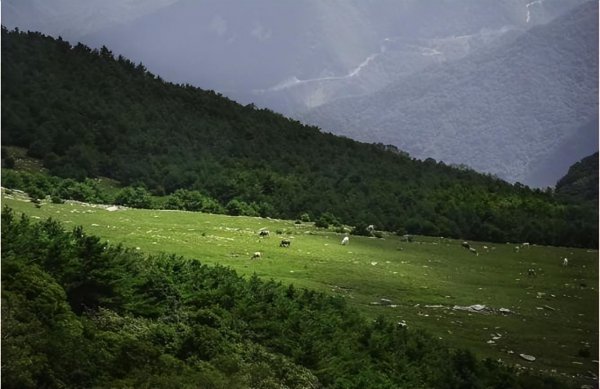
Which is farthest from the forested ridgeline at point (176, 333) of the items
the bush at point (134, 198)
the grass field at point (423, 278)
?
the bush at point (134, 198)

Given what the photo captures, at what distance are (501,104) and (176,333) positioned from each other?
21.2 metres

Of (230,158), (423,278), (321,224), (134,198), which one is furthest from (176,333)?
(230,158)

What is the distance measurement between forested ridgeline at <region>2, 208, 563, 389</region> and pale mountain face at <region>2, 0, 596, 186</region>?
7.09 meters

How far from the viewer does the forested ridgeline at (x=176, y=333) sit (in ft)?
35.6

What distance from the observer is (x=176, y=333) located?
1216cm

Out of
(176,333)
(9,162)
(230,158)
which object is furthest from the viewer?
(230,158)

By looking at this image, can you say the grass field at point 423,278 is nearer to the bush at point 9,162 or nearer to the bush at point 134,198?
the bush at point 134,198

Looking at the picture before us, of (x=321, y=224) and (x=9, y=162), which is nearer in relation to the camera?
(x=9, y=162)

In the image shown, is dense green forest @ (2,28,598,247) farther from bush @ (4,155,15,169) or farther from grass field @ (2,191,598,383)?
grass field @ (2,191,598,383)

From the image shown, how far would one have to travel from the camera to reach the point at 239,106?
5472 centimetres

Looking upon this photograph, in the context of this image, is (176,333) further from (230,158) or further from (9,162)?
(230,158)

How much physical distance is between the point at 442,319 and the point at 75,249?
8110 millimetres

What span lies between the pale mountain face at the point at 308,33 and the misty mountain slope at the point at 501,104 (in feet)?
1.29

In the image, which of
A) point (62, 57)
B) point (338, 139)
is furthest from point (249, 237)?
point (338, 139)
